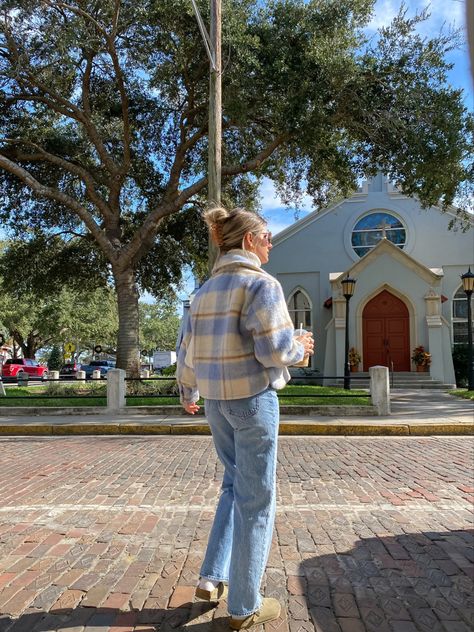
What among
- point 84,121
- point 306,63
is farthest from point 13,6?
point 306,63

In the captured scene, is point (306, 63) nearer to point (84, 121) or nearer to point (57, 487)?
point (84, 121)

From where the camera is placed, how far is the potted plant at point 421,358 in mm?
19969

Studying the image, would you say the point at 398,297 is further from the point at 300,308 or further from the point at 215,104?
the point at 215,104

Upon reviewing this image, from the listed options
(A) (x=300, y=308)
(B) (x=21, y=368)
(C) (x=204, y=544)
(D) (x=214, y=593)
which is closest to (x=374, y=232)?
(A) (x=300, y=308)

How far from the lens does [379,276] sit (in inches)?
840

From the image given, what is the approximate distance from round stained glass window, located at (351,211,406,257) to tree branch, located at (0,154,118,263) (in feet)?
44.3

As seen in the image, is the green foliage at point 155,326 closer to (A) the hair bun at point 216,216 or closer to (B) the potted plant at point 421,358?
(B) the potted plant at point 421,358

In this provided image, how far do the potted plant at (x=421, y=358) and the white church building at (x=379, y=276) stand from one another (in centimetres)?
25

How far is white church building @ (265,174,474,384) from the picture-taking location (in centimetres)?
2088

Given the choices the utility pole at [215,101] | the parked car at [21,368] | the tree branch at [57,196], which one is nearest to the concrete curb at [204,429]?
the utility pole at [215,101]

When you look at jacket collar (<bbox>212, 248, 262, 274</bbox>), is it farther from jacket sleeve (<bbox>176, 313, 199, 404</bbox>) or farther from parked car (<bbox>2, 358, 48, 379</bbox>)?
parked car (<bbox>2, 358, 48, 379</bbox>)

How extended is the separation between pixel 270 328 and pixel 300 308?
22889 mm

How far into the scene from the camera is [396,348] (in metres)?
21.3

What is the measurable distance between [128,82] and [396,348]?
Answer: 46.6ft
